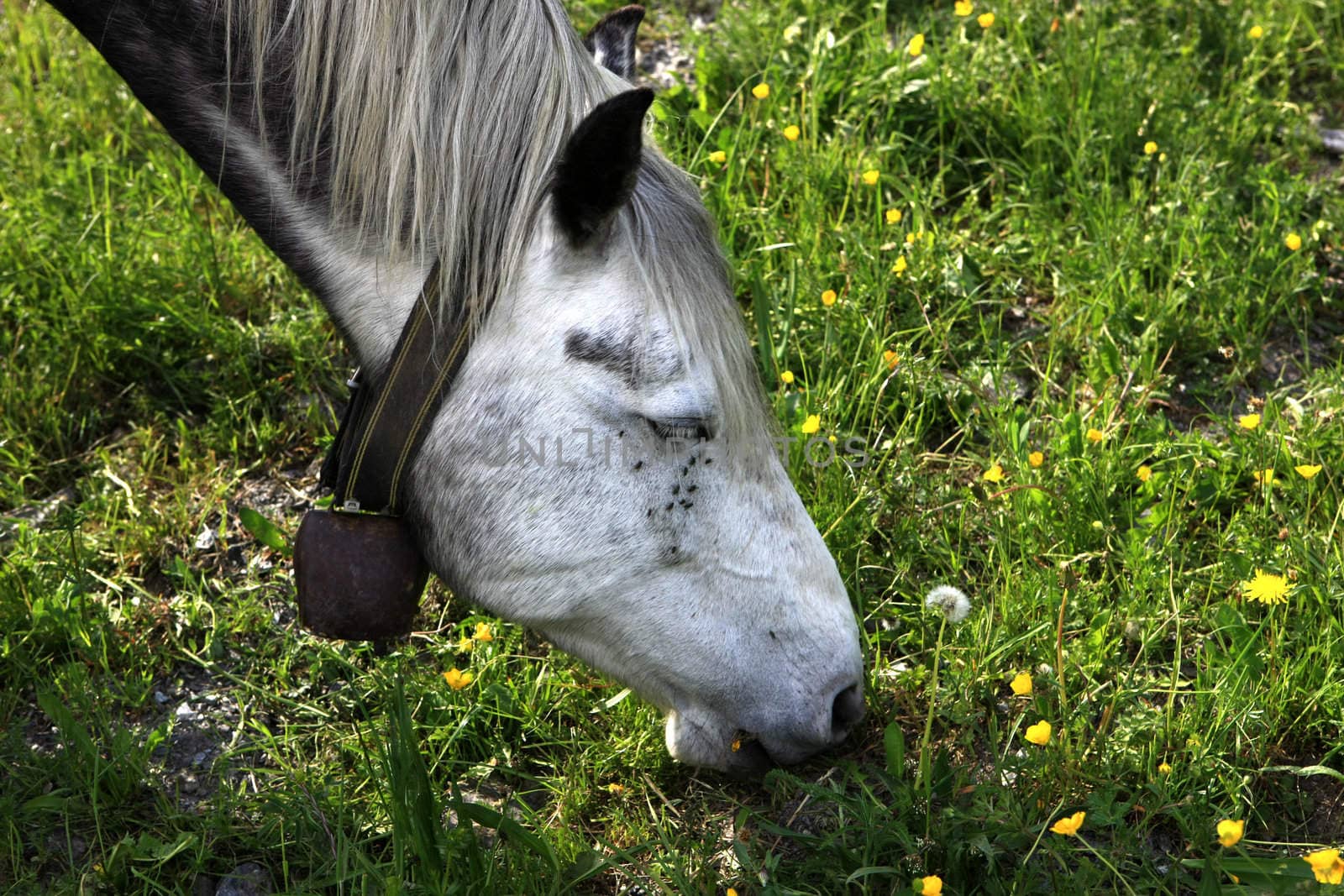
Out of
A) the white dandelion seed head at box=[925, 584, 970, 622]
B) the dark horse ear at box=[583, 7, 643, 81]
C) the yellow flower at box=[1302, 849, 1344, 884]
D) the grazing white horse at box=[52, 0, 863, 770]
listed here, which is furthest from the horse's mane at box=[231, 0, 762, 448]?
the yellow flower at box=[1302, 849, 1344, 884]

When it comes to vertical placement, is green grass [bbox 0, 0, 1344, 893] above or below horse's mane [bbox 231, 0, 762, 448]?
below

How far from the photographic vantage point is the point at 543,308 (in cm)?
196

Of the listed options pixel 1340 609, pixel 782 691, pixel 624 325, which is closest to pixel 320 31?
pixel 624 325

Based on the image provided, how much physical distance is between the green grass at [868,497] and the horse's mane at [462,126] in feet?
3.12

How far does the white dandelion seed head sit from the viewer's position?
2.44 meters

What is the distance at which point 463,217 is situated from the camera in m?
1.94

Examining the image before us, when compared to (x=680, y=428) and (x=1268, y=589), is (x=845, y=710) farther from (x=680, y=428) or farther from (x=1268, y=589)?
(x=1268, y=589)

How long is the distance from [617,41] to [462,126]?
54cm

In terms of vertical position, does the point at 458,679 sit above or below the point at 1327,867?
above

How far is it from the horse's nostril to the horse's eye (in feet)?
1.87

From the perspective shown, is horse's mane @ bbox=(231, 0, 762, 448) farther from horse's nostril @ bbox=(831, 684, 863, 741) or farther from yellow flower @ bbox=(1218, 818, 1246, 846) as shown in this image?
yellow flower @ bbox=(1218, 818, 1246, 846)

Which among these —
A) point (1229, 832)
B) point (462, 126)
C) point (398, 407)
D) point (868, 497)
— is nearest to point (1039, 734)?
point (1229, 832)

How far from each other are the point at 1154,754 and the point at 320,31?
205 cm

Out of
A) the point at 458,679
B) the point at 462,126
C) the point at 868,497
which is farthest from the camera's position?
the point at 868,497
